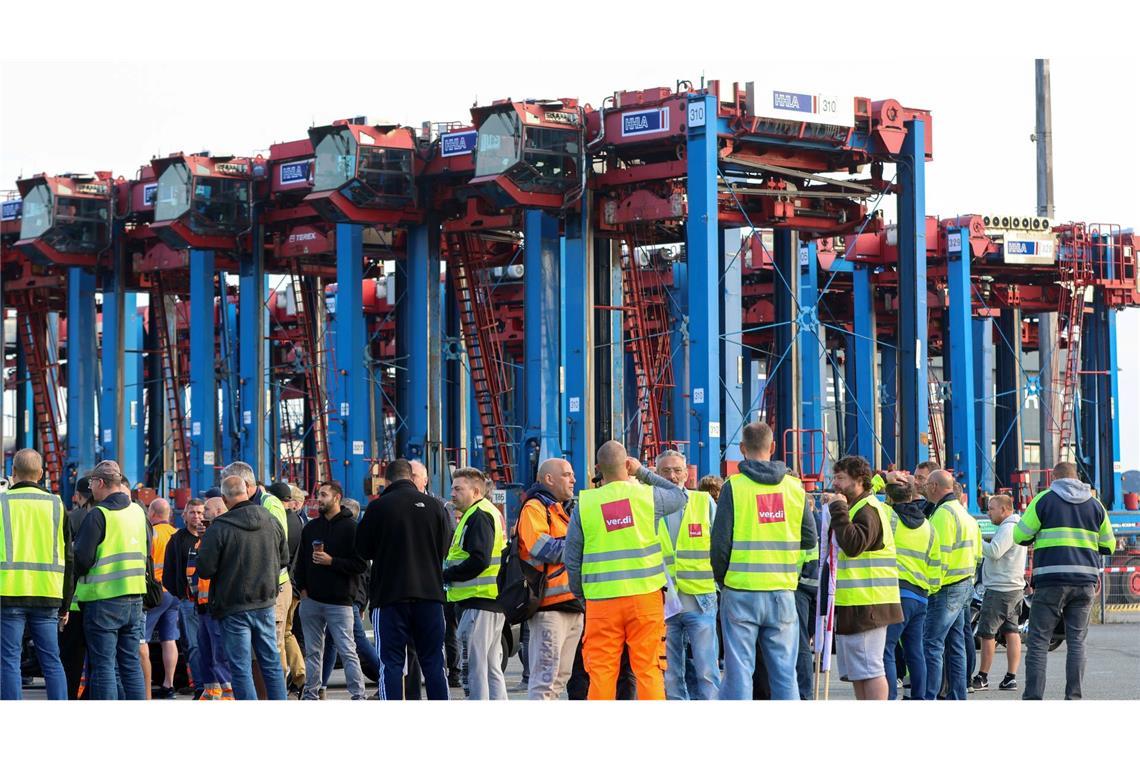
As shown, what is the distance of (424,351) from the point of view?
1519 inches

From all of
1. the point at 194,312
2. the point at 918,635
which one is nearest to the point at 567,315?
the point at 194,312

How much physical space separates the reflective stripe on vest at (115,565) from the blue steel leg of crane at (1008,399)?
38.0m

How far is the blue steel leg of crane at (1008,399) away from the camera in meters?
48.8

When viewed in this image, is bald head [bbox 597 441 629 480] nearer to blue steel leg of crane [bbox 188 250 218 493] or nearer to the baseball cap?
the baseball cap

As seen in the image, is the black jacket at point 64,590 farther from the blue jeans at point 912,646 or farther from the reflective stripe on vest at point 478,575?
the blue jeans at point 912,646

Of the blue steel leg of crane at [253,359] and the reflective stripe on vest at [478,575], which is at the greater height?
the blue steel leg of crane at [253,359]

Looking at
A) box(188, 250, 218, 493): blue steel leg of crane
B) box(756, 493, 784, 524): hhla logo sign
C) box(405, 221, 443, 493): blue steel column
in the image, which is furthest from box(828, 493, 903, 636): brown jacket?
box(188, 250, 218, 493): blue steel leg of crane

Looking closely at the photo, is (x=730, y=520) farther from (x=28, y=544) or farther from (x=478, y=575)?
(x=28, y=544)

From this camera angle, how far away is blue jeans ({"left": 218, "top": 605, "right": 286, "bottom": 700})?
39.6ft

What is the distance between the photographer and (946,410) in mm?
43719

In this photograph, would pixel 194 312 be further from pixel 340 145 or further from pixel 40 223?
pixel 340 145

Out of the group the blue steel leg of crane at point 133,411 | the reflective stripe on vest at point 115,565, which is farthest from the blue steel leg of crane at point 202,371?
the reflective stripe on vest at point 115,565

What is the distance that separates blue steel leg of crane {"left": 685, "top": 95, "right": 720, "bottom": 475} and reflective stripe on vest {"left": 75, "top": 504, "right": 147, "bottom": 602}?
19.7 meters
